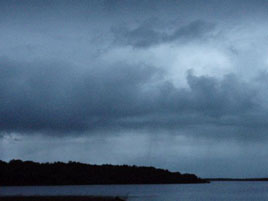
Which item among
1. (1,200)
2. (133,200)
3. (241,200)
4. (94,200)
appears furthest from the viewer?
(241,200)

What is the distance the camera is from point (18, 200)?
73188mm

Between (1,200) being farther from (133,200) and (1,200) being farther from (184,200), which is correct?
(184,200)

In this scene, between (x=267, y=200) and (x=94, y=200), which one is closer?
(x=94, y=200)

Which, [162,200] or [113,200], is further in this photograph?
[162,200]

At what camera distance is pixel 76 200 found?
76000mm

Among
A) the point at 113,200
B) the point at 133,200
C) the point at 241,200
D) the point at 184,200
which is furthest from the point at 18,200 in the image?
the point at 241,200

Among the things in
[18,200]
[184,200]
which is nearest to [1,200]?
[18,200]

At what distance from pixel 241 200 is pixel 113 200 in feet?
183

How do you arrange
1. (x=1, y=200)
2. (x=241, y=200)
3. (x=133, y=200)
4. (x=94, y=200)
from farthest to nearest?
(x=241, y=200)
(x=133, y=200)
(x=94, y=200)
(x=1, y=200)

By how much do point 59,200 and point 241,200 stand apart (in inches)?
2528

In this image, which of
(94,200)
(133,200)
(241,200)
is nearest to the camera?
(94,200)

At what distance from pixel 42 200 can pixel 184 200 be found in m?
55.0

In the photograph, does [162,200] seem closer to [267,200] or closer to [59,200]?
[267,200]

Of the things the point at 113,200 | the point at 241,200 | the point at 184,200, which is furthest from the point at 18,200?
the point at 241,200
